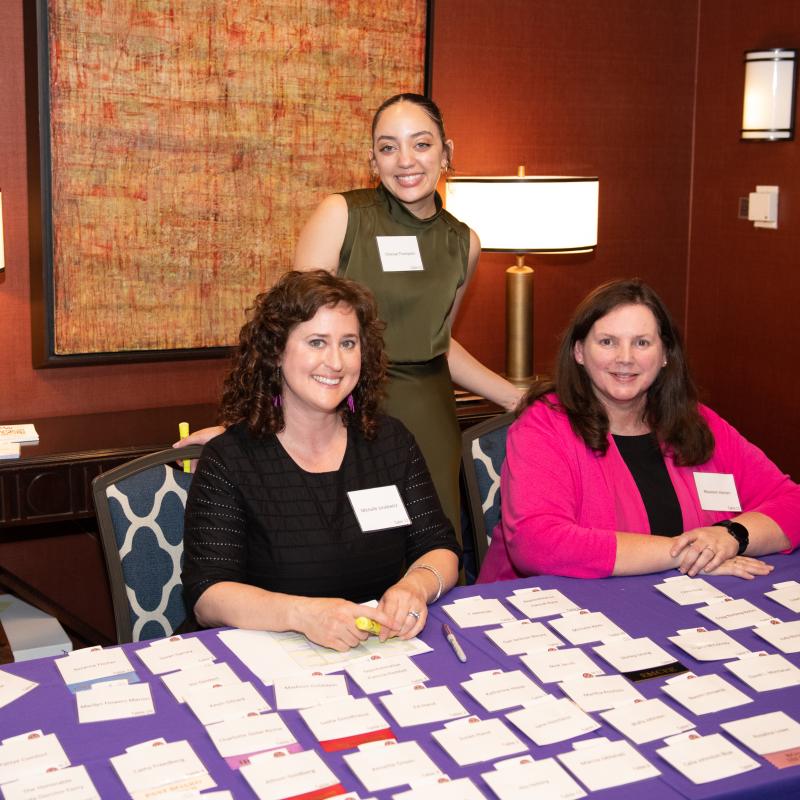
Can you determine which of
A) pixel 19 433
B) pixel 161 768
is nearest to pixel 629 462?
pixel 161 768

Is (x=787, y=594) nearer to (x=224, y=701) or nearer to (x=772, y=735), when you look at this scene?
(x=772, y=735)

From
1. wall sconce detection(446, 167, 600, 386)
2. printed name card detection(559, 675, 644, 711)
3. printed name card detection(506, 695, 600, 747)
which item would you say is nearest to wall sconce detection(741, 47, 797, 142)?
wall sconce detection(446, 167, 600, 386)

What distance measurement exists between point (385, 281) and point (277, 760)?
5.82 feet

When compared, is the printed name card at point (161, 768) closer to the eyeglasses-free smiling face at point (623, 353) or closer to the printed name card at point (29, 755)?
the printed name card at point (29, 755)

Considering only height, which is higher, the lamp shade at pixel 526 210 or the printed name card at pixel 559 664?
the lamp shade at pixel 526 210

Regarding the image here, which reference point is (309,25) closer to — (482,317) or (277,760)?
(482,317)

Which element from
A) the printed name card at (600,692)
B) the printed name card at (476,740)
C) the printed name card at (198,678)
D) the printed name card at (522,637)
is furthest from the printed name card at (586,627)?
the printed name card at (198,678)

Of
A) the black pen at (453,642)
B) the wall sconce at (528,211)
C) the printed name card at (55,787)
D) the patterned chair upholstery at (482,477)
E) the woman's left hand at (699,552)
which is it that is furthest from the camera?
the wall sconce at (528,211)

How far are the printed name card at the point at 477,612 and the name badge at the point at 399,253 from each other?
120cm

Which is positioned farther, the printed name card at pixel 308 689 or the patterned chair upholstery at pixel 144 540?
the patterned chair upholstery at pixel 144 540

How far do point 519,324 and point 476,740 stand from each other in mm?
2519

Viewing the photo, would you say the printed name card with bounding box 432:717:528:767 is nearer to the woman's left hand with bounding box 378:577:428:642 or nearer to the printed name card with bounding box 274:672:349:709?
the printed name card with bounding box 274:672:349:709

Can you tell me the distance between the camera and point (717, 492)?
8.91 feet

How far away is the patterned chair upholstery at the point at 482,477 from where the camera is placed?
290cm
